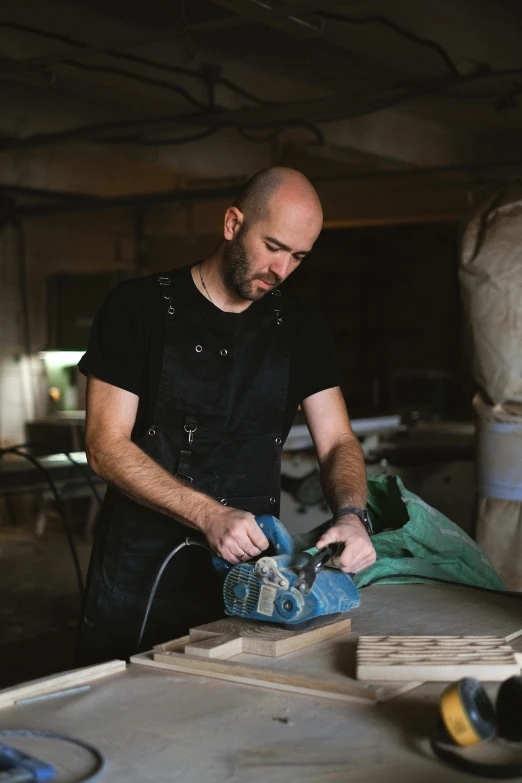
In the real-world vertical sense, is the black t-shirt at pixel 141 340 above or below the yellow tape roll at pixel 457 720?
above

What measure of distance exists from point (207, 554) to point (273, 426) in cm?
36

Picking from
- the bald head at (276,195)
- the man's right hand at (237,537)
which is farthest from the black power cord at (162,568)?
the bald head at (276,195)

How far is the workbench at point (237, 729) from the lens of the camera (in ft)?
4.10

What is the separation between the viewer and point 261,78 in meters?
5.12

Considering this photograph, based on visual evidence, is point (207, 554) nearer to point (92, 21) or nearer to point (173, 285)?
point (173, 285)

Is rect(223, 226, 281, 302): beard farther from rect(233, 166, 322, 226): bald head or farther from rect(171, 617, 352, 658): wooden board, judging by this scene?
rect(171, 617, 352, 658): wooden board

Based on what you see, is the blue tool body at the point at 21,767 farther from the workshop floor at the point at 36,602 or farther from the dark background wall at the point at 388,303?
the dark background wall at the point at 388,303

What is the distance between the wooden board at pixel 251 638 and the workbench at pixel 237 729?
3cm

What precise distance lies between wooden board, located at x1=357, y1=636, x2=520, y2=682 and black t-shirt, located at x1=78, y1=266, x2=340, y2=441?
0.90m

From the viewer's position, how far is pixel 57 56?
153 inches

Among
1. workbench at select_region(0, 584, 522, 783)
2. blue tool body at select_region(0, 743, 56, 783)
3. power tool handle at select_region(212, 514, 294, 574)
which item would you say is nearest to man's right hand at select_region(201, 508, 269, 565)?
power tool handle at select_region(212, 514, 294, 574)

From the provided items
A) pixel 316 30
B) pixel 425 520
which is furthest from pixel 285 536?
pixel 316 30

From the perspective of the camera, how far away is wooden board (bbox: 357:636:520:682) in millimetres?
1563

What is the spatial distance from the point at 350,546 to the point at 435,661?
0.41 meters
